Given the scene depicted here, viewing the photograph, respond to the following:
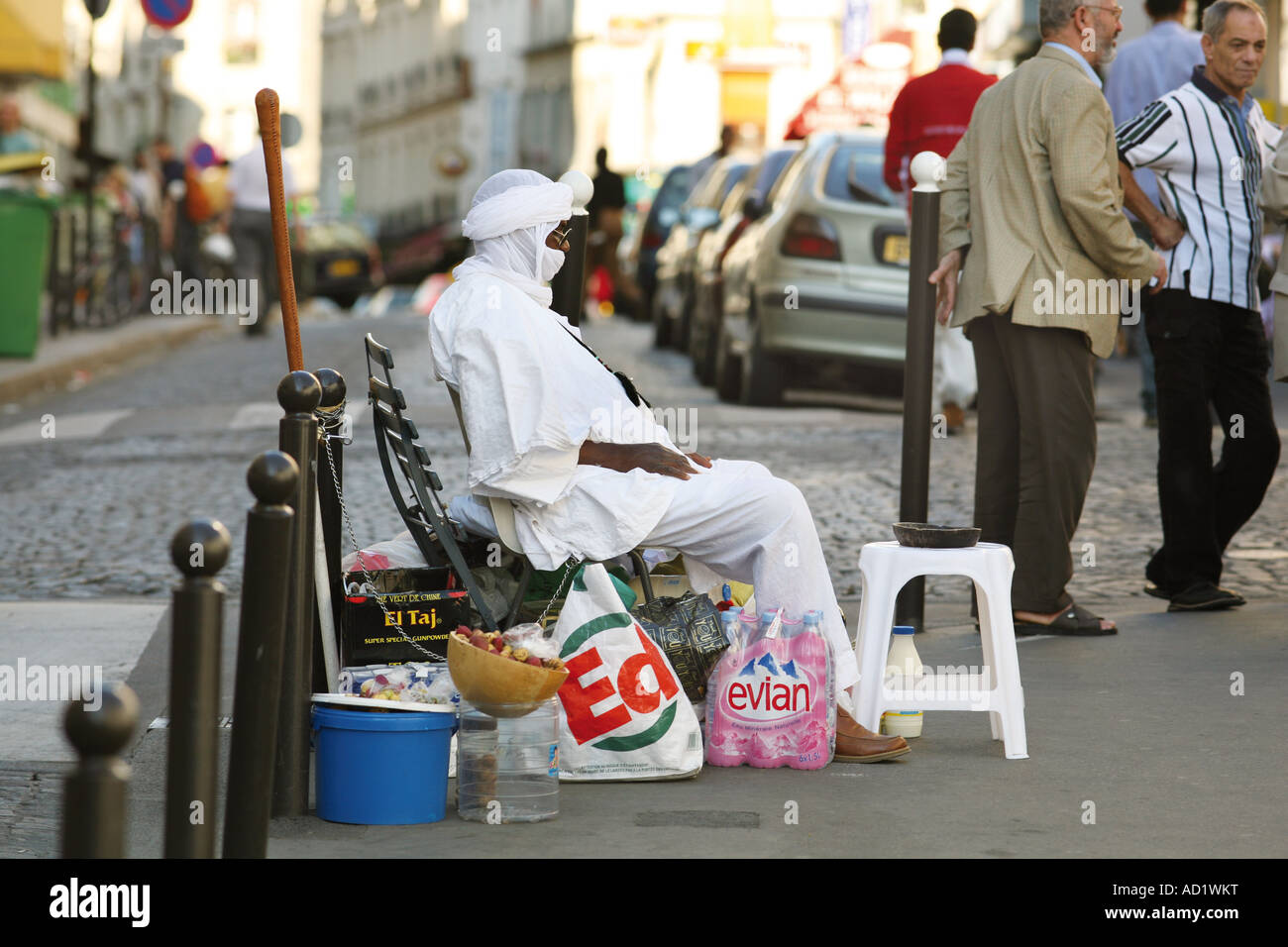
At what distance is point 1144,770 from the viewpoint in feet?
17.1

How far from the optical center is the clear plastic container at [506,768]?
4746 millimetres

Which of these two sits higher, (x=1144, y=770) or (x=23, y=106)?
(x=23, y=106)

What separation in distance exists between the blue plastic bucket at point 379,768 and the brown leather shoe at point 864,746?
1.10 m

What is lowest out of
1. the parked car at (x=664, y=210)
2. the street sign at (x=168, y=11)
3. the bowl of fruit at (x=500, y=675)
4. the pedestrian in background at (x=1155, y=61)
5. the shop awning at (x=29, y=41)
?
the bowl of fruit at (x=500, y=675)

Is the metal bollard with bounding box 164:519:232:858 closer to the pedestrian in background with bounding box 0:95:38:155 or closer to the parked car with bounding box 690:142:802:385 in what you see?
the parked car with bounding box 690:142:802:385

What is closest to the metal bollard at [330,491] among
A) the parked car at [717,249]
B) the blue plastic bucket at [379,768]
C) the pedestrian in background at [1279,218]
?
the blue plastic bucket at [379,768]

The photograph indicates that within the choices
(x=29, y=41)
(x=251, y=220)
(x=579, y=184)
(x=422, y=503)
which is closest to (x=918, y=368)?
(x=579, y=184)

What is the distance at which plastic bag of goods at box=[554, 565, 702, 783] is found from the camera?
16.4ft

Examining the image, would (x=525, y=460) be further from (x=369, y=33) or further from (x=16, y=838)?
(x=369, y=33)

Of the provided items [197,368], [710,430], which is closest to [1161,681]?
[710,430]

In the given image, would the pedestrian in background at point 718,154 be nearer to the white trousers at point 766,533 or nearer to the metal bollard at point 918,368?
the metal bollard at point 918,368

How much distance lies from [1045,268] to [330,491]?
8.72 feet

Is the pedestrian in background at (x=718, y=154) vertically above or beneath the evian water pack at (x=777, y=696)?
above

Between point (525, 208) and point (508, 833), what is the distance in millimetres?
1705
